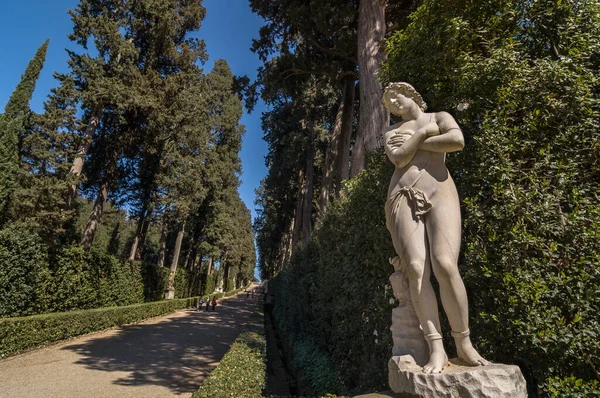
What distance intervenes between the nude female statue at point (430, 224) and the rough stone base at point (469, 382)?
89mm

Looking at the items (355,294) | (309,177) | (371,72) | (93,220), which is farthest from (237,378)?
(93,220)

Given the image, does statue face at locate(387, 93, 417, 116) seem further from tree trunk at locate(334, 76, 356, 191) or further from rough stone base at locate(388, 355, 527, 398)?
tree trunk at locate(334, 76, 356, 191)

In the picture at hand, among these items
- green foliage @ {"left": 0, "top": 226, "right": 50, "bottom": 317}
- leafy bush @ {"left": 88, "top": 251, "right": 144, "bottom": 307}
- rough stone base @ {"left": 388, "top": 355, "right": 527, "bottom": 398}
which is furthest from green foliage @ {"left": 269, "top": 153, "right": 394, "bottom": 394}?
leafy bush @ {"left": 88, "top": 251, "right": 144, "bottom": 307}

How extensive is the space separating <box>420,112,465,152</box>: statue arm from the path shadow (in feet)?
23.2

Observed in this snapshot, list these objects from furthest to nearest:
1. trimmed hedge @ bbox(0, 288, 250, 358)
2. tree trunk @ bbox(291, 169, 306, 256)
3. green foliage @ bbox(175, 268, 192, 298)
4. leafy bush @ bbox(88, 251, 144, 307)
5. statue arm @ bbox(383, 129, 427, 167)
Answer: green foliage @ bbox(175, 268, 192, 298)
tree trunk @ bbox(291, 169, 306, 256)
leafy bush @ bbox(88, 251, 144, 307)
trimmed hedge @ bbox(0, 288, 250, 358)
statue arm @ bbox(383, 129, 427, 167)

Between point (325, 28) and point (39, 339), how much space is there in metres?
13.2

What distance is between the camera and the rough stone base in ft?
5.69

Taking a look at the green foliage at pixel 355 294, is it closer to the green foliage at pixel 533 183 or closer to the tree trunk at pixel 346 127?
the green foliage at pixel 533 183

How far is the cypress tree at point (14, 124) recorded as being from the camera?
50.9 feet

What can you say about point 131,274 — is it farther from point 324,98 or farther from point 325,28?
point 325,28

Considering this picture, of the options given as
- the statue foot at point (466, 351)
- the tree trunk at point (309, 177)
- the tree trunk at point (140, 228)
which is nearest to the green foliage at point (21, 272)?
the tree trunk at point (140, 228)

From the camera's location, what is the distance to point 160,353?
33.6ft

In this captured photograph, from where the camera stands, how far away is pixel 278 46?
38.5ft

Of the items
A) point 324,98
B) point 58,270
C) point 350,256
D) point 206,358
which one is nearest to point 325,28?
point 350,256
